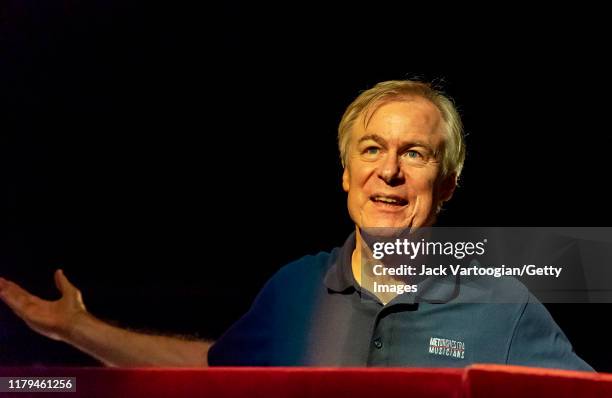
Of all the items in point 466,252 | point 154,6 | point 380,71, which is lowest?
point 466,252

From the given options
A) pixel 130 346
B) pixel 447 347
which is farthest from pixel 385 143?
pixel 130 346

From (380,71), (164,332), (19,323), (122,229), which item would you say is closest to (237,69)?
(380,71)

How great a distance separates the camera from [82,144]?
212cm

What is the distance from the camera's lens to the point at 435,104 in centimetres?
195

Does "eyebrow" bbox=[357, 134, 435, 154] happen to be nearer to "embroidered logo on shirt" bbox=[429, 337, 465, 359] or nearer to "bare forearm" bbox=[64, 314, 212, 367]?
"embroidered logo on shirt" bbox=[429, 337, 465, 359]

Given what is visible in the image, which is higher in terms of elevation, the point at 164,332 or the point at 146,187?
the point at 146,187

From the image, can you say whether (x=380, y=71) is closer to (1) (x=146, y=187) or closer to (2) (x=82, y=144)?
(1) (x=146, y=187)

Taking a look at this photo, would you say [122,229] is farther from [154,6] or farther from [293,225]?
[154,6]

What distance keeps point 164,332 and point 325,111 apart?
0.76 m

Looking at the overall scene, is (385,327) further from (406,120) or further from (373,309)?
(406,120)

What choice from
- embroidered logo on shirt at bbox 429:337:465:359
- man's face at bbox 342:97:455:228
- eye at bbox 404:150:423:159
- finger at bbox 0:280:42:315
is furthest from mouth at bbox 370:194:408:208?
finger at bbox 0:280:42:315

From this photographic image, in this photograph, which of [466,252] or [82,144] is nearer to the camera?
[466,252]

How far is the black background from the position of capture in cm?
197

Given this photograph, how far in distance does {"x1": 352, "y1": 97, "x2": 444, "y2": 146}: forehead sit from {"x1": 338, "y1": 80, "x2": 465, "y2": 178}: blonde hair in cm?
2
